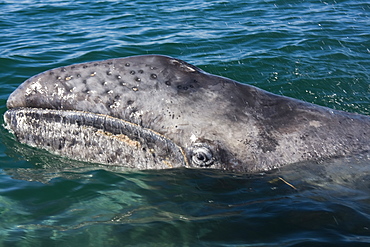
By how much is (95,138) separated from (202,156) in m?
1.62

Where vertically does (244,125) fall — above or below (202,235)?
above

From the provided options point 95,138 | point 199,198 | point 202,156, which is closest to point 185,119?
point 202,156

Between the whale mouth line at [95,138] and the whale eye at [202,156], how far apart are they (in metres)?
0.16

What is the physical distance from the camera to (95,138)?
694 cm

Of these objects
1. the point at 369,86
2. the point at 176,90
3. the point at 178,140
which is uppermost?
the point at 176,90

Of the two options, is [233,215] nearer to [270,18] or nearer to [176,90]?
[176,90]

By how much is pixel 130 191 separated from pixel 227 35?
38.0 feet

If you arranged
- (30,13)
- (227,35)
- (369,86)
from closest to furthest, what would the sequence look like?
(369,86), (227,35), (30,13)

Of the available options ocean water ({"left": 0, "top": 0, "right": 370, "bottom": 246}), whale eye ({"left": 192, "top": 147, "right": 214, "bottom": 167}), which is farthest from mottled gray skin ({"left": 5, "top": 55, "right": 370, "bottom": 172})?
ocean water ({"left": 0, "top": 0, "right": 370, "bottom": 246})

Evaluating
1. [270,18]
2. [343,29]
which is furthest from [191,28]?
[343,29]

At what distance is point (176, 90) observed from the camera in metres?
6.57

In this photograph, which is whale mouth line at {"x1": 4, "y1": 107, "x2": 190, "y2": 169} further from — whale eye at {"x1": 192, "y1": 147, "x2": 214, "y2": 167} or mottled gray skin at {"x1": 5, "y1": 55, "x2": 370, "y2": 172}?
whale eye at {"x1": 192, "y1": 147, "x2": 214, "y2": 167}

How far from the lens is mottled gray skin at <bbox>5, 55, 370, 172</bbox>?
6441 mm

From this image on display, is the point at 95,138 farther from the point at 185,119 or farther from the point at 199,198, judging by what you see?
the point at 199,198
